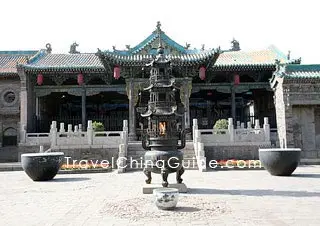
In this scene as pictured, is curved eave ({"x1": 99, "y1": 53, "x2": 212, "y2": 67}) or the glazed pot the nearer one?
the glazed pot

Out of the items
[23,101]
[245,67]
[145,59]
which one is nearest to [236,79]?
[245,67]

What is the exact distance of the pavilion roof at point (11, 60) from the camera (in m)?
27.1

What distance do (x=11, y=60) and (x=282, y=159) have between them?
24122 millimetres

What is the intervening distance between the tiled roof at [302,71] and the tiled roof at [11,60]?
1921 centimetres

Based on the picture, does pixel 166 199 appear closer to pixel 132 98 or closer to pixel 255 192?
pixel 255 192

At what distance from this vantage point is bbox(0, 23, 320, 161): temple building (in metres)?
20.6

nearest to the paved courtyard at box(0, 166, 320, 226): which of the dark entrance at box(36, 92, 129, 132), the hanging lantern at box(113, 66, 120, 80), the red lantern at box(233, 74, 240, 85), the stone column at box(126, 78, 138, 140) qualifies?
the stone column at box(126, 78, 138, 140)

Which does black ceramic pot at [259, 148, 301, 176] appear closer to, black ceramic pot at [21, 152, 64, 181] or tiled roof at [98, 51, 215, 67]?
black ceramic pot at [21, 152, 64, 181]

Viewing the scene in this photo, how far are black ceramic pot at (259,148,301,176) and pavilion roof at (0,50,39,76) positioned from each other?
20482 millimetres

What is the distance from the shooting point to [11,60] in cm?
2927

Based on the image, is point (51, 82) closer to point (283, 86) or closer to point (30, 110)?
point (30, 110)

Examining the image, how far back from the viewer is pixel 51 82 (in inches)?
992

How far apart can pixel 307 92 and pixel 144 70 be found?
9734 millimetres

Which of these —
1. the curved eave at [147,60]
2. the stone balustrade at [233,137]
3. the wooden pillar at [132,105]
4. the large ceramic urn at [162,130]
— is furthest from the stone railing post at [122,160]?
the curved eave at [147,60]
